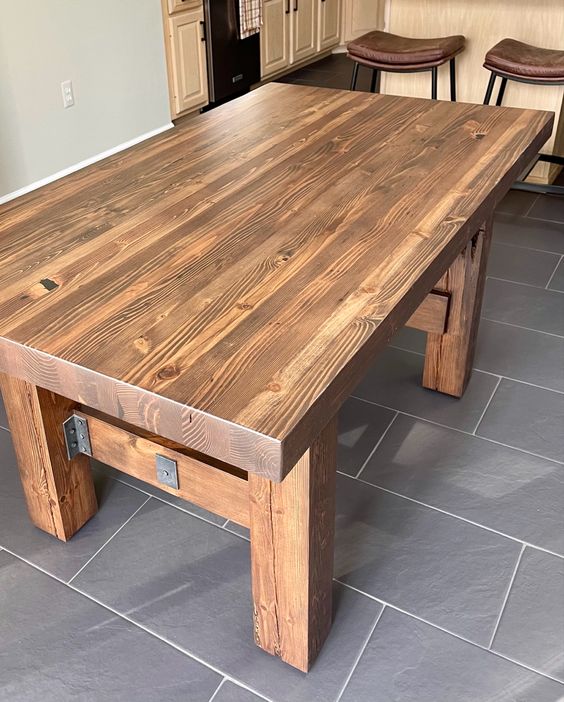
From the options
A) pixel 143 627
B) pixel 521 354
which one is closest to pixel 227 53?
pixel 521 354

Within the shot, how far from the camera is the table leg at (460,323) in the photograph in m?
1.90

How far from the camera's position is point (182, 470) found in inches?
52.8

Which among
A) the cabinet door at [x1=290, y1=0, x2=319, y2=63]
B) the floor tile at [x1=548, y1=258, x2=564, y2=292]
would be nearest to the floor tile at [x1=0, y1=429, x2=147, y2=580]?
the floor tile at [x1=548, y1=258, x2=564, y2=292]

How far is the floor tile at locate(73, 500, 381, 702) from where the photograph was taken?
4.52 ft

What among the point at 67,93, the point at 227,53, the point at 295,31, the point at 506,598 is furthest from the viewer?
the point at 295,31

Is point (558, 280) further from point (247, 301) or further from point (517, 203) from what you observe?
point (247, 301)

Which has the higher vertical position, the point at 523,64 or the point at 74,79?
the point at 523,64

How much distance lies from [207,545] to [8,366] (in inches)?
30.0

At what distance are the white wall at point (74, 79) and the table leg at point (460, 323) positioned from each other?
2429 millimetres

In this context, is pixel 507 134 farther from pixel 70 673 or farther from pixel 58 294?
pixel 70 673

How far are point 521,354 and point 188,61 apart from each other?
3.04m

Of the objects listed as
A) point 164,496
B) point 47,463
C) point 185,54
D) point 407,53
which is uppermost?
point 407,53

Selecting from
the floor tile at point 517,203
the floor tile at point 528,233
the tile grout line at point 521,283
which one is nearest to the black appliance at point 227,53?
the floor tile at point 517,203

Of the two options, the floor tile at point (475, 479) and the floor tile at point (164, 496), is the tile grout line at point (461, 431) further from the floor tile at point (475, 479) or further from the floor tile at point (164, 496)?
the floor tile at point (164, 496)
